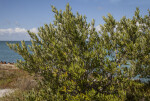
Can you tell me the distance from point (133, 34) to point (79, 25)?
131 inches

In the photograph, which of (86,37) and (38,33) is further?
(38,33)

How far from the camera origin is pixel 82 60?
7.98m

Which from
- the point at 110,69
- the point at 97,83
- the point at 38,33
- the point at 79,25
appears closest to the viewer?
the point at 110,69

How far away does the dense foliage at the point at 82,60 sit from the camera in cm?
772

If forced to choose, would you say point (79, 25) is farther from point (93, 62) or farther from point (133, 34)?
point (133, 34)

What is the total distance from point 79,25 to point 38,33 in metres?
2.86

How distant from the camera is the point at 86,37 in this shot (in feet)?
28.9

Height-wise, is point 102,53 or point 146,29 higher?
point 146,29

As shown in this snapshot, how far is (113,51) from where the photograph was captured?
367 inches

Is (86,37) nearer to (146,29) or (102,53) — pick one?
(102,53)

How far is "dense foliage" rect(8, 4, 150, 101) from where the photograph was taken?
7723mm

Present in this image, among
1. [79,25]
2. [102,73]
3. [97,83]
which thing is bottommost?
[97,83]

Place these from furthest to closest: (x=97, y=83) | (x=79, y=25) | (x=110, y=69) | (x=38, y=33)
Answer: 1. (x=38, y=33)
2. (x=79, y=25)
3. (x=97, y=83)
4. (x=110, y=69)

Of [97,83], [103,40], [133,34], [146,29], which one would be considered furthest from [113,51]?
[146,29]
